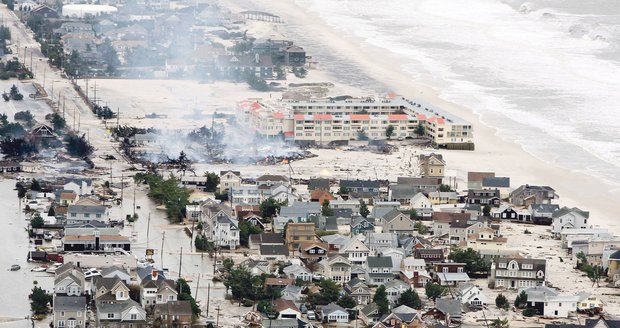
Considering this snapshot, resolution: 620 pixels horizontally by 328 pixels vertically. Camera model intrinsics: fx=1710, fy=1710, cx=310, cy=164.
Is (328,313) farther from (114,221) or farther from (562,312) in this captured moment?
(114,221)

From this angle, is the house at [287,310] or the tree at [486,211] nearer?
the house at [287,310]

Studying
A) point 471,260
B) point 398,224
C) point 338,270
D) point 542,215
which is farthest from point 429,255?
point 542,215

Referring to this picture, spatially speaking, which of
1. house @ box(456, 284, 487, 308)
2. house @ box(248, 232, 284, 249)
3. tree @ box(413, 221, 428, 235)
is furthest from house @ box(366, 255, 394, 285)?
tree @ box(413, 221, 428, 235)

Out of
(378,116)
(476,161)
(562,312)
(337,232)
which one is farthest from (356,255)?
(378,116)

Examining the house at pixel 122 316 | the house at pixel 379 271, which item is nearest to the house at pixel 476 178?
the house at pixel 379 271

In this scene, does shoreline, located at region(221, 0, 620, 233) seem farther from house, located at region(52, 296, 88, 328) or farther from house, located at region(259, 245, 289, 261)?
house, located at region(52, 296, 88, 328)

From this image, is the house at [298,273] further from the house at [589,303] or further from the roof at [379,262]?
the house at [589,303]

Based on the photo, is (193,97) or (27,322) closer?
(27,322)
